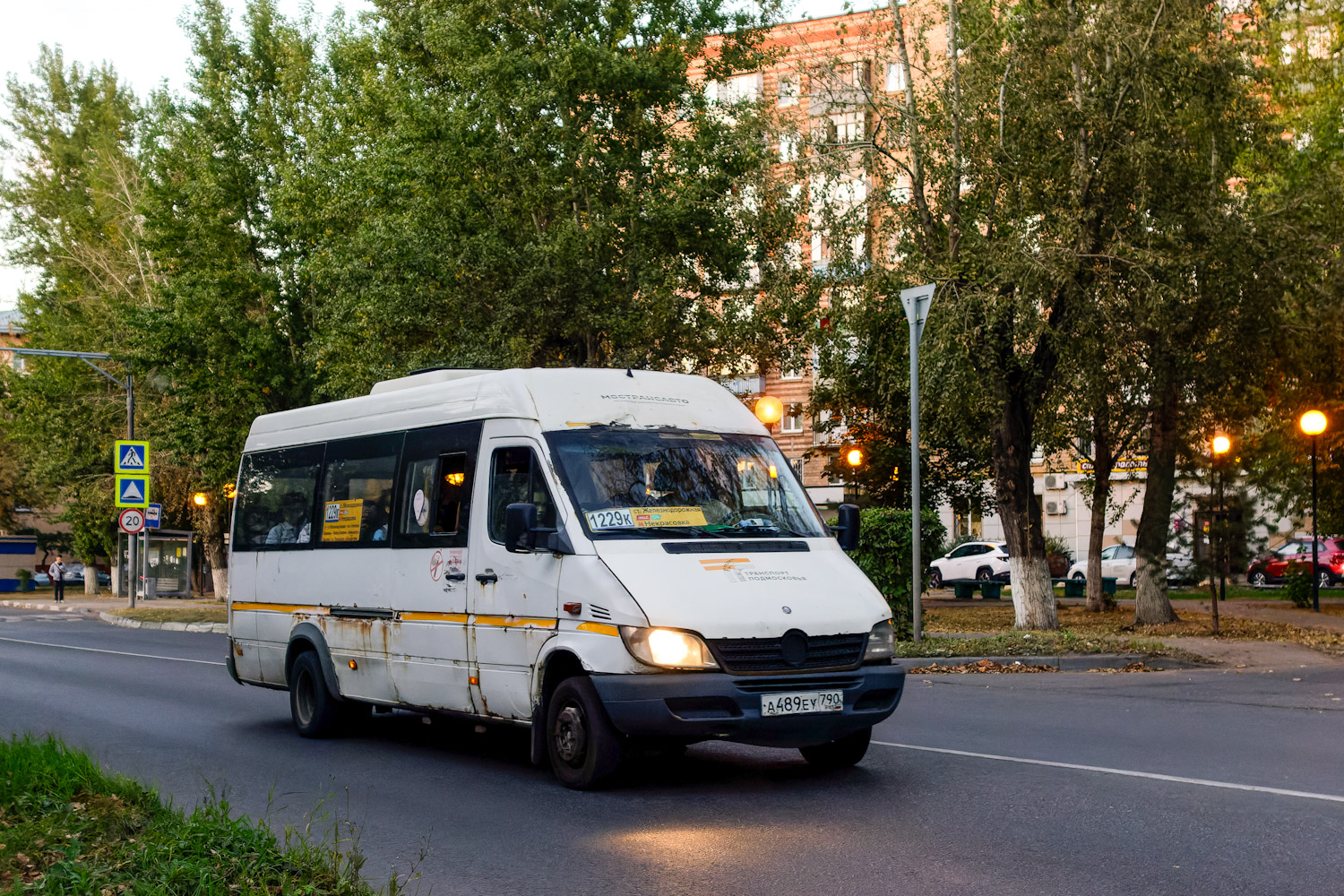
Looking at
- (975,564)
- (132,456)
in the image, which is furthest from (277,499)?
(975,564)

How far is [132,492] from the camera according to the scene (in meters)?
33.7

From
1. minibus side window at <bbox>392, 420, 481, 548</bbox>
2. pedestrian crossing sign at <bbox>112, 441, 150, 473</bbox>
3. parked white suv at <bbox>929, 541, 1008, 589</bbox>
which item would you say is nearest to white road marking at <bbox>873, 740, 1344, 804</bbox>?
minibus side window at <bbox>392, 420, 481, 548</bbox>

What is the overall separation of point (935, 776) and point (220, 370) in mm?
29187

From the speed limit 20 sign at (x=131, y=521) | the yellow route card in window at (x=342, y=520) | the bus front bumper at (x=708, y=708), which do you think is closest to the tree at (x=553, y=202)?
the speed limit 20 sign at (x=131, y=521)

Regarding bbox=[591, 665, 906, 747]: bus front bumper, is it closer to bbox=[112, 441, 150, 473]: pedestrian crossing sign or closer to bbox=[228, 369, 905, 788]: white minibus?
bbox=[228, 369, 905, 788]: white minibus

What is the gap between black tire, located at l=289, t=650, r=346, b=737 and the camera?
10.8 m

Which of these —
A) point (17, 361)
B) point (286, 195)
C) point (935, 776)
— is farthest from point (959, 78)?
point (17, 361)

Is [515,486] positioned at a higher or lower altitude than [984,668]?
higher

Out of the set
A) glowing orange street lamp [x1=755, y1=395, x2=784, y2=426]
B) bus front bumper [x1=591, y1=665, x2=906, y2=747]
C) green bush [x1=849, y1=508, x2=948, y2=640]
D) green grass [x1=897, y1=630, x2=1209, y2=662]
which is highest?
glowing orange street lamp [x1=755, y1=395, x2=784, y2=426]

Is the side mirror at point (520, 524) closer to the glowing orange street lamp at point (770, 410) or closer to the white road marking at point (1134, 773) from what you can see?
the white road marking at point (1134, 773)

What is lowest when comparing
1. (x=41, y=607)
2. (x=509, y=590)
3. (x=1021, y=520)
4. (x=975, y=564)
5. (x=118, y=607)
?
(x=41, y=607)

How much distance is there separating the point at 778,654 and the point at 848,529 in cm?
198

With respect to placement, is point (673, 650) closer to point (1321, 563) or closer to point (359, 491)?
point (359, 491)

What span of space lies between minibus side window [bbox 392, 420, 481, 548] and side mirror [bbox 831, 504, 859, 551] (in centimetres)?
254
